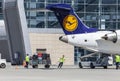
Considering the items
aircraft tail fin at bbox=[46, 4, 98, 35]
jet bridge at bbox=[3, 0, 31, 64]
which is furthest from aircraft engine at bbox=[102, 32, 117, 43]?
jet bridge at bbox=[3, 0, 31, 64]

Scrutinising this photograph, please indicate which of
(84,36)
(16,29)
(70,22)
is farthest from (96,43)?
(16,29)

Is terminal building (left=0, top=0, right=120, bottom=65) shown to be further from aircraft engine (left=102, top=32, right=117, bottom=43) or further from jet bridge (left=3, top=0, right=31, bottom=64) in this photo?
aircraft engine (left=102, top=32, right=117, bottom=43)

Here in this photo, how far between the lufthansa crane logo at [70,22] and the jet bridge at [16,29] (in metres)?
15.9

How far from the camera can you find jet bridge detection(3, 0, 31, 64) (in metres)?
63.9

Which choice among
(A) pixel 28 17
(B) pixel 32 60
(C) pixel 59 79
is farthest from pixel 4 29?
(C) pixel 59 79

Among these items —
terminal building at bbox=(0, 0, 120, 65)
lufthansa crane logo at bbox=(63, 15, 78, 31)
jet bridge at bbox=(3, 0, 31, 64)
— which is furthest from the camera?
terminal building at bbox=(0, 0, 120, 65)

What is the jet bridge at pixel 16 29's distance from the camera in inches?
2515

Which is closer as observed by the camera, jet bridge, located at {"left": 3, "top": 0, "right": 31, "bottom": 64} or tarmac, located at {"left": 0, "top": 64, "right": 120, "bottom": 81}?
tarmac, located at {"left": 0, "top": 64, "right": 120, "bottom": 81}

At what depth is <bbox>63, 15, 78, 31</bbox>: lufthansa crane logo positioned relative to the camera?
4844cm

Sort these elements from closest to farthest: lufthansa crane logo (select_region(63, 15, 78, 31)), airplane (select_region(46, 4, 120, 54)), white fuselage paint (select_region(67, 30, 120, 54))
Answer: airplane (select_region(46, 4, 120, 54))
white fuselage paint (select_region(67, 30, 120, 54))
lufthansa crane logo (select_region(63, 15, 78, 31))

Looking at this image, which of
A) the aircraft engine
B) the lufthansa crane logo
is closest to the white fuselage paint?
the aircraft engine

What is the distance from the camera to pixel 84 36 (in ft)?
159

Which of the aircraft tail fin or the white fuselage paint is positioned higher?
the aircraft tail fin

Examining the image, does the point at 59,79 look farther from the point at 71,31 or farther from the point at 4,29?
the point at 4,29
